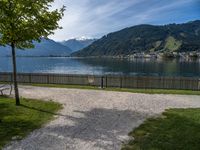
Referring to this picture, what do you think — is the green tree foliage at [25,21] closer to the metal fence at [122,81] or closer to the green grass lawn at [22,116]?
the green grass lawn at [22,116]

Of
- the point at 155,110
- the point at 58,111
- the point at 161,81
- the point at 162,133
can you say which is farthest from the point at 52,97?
the point at 161,81

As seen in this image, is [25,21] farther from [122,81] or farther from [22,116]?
[122,81]

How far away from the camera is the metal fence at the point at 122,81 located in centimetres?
2539

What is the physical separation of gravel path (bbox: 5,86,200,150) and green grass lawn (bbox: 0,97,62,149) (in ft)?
1.62

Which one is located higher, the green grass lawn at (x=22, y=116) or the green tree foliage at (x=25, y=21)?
the green tree foliage at (x=25, y=21)

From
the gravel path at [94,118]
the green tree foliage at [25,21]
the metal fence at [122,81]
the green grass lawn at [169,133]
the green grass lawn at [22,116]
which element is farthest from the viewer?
the metal fence at [122,81]

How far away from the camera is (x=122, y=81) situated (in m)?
26.5

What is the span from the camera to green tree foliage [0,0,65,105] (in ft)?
45.4

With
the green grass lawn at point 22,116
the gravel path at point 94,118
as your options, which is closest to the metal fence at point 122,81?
the gravel path at point 94,118

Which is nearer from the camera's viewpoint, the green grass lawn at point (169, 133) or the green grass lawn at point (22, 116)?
the green grass lawn at point (169, 133)

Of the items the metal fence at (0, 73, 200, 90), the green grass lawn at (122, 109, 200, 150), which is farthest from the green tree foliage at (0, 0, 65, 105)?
the metal fence at (0, 73, 200, 90)

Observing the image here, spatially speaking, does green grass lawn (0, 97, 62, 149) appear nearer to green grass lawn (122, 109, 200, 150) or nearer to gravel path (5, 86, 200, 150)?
gravel path (5, 86, 200, 150)

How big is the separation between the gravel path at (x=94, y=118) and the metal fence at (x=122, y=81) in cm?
529

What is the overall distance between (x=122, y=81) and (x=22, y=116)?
47.9 ft
